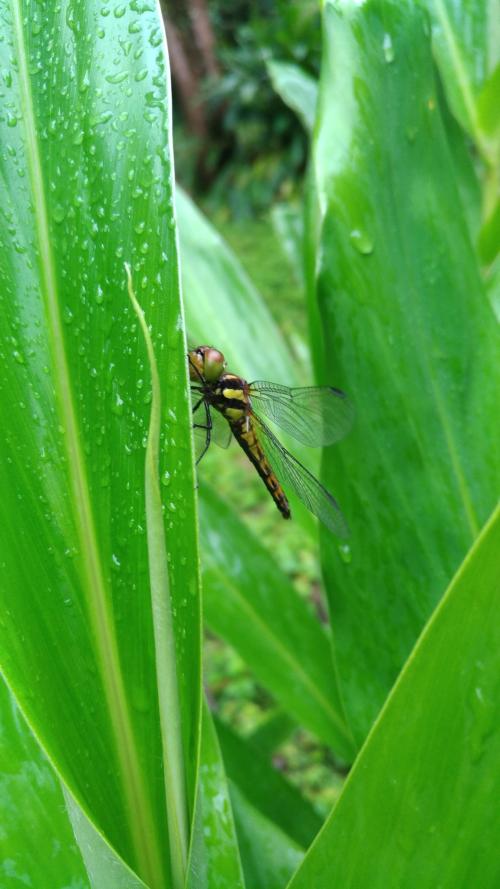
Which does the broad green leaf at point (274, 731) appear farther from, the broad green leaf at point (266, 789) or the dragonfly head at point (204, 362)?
the dragonfly head at point (204, 362)

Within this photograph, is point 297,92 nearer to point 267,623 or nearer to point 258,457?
point 258,457

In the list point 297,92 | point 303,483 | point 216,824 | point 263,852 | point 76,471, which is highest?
point 297,92

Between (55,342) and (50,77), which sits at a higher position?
A: (50,77)

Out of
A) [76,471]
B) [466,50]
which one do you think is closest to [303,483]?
[76,471]

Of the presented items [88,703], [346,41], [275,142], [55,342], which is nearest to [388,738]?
[88,703]

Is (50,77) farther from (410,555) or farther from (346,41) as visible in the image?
(410,555)

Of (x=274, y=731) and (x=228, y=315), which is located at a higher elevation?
(x=228, y=315)

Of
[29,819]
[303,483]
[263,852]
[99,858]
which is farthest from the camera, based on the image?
[303,483]
